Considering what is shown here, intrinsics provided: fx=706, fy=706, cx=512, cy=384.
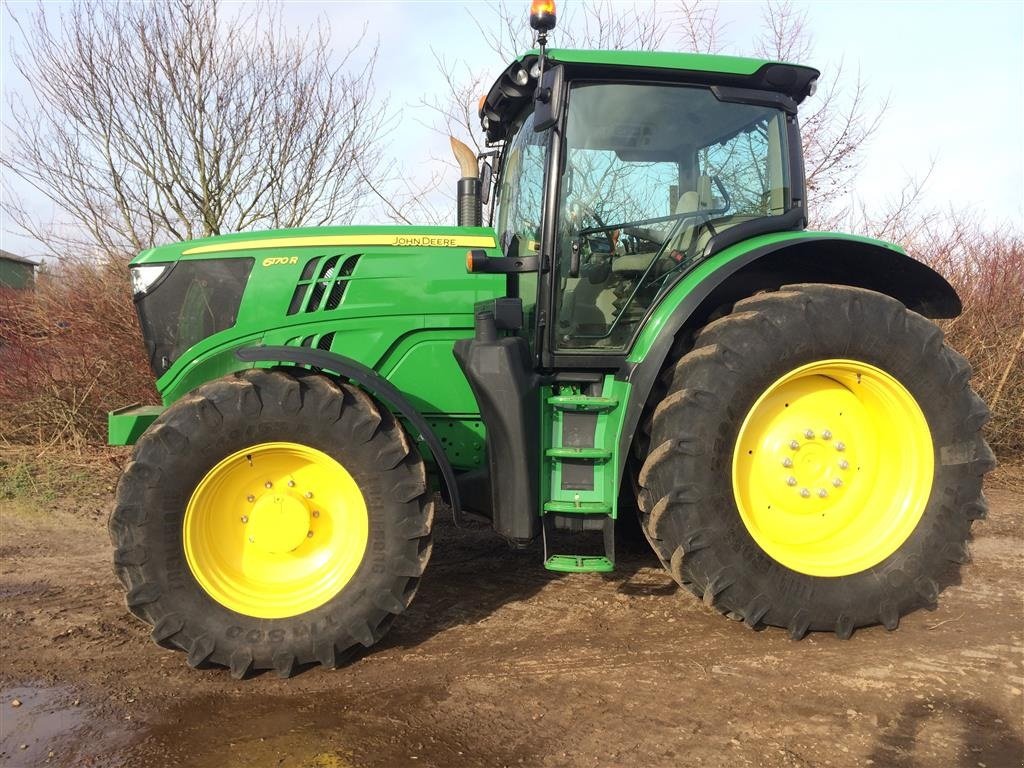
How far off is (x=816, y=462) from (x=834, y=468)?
86 mm

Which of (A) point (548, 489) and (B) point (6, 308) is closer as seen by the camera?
(A) point (548, 489)

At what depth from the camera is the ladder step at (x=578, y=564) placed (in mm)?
2775

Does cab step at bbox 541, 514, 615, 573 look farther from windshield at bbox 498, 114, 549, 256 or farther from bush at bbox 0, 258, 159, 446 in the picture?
bush at bbox 0, 258, 159, 446

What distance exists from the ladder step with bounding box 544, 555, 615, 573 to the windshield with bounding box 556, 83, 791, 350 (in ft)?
2.89

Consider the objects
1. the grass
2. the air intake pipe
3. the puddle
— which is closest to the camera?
the puddle

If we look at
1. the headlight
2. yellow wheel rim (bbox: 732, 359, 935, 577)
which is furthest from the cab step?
the headlight

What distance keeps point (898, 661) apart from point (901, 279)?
1702 mm

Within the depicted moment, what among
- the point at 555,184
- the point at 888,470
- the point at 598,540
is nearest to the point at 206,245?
the point at 555,184

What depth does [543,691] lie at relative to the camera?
2.52 meters

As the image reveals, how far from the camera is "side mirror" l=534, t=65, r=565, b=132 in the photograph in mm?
2791

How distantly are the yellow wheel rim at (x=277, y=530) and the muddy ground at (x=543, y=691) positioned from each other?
0.32 meters

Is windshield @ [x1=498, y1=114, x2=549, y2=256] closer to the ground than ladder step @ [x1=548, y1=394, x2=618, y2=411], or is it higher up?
higher up

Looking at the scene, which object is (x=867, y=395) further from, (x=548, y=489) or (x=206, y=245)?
(x=206, y=245)

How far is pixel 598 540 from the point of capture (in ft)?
11.7
